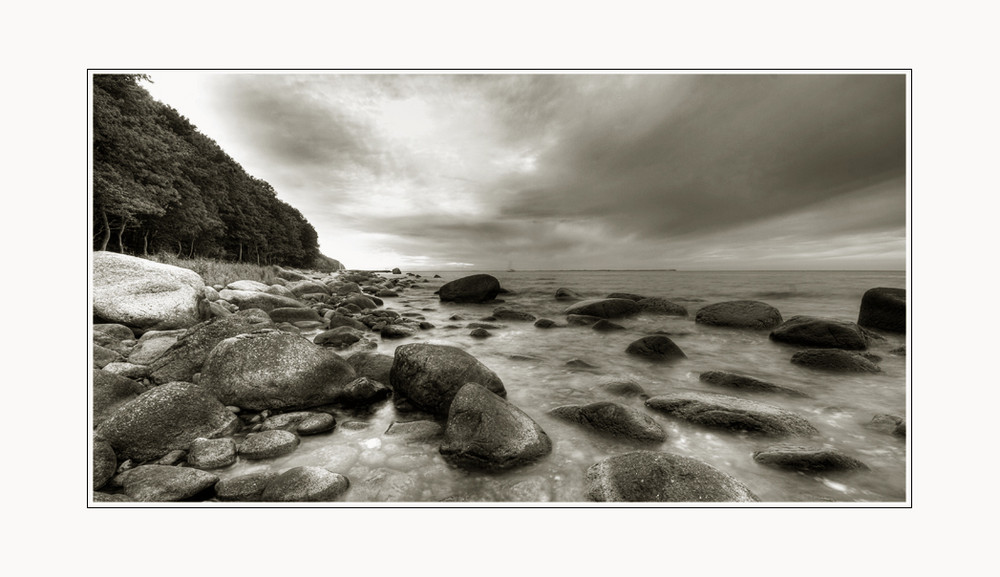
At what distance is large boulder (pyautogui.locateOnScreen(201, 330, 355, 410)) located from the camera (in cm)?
337

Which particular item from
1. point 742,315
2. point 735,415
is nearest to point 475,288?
point 742,315

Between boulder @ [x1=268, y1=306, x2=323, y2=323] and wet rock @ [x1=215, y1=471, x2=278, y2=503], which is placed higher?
boulder @ [x1=268, y1=306, x2=323, y2=323]

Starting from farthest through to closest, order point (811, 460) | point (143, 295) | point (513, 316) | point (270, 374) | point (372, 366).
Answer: point (513, 316) → point (143, 295) → point (372, 366) → point (270, 374) → point (811, 460)

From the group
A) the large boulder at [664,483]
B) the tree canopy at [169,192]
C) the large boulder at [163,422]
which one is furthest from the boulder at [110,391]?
the large boulder at [664,483]

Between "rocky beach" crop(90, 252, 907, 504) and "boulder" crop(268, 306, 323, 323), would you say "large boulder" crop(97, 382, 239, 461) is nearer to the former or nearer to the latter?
"rocky beach" crop(90, 252, 907, 504)

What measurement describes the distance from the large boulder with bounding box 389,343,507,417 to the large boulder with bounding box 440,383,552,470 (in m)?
0.66

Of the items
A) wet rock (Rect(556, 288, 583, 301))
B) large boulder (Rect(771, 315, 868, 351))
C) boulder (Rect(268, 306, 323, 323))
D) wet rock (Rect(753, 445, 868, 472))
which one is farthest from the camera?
wet rock (Rect(556, 288, 583, 301))

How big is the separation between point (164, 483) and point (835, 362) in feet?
25.7

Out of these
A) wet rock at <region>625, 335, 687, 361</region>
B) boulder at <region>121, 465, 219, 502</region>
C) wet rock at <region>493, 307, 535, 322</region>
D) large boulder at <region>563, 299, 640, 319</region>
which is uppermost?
large boulder at <region>563, 299, 640, 319</region>

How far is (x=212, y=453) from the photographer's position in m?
2.45

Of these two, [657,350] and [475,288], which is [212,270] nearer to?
[475,288]

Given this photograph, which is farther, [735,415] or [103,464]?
[735,415]

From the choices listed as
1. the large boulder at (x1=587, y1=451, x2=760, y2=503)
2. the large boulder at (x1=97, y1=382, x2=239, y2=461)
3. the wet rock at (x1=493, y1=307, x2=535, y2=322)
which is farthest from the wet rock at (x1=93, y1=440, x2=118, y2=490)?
the wet rock at (x1=493, y1=307, x2=535, y2=322)

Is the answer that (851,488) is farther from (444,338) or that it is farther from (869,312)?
(444,338)
